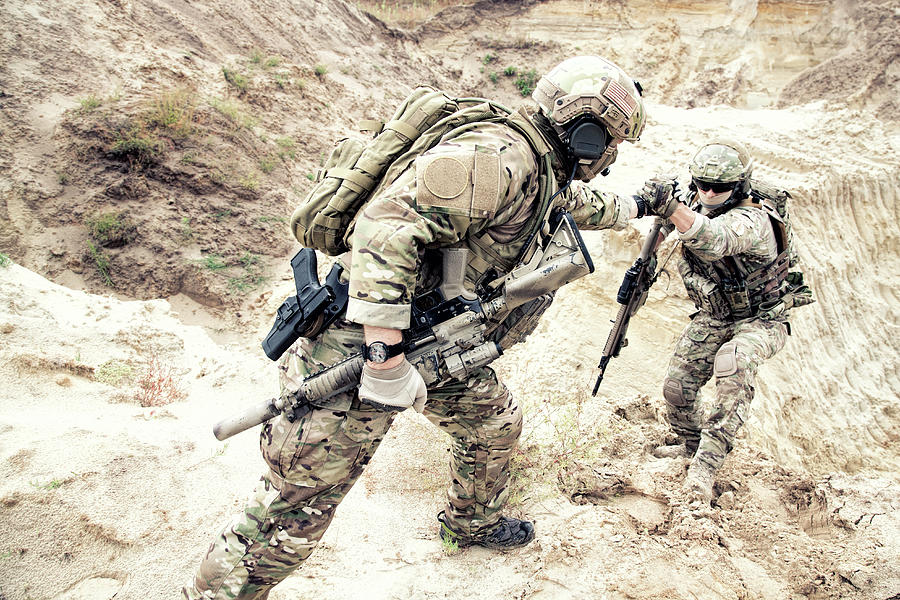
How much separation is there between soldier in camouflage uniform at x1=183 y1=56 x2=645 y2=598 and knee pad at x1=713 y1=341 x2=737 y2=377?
163 cm

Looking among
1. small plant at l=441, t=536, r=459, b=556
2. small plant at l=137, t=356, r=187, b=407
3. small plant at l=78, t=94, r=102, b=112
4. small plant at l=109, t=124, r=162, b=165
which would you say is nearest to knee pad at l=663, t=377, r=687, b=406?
small plant at l=441, t=536, r=459, b=556

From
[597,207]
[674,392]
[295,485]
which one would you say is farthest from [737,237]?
[295,485]

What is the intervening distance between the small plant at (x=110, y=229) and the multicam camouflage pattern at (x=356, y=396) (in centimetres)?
507

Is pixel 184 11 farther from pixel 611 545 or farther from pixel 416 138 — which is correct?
pixel 611 545

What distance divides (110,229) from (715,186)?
6.25m

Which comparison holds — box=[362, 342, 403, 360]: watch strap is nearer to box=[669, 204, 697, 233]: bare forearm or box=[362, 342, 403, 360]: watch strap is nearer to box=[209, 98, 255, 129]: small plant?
box=[669, 204, 697, 233]: bare forearm

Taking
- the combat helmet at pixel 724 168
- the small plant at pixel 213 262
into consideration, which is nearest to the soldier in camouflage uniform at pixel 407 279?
the combat helmet at pixel 724 168

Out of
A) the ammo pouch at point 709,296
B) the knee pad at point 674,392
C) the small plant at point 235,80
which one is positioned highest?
the ammo pouch at point 709,296

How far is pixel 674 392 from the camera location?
3.87 meters

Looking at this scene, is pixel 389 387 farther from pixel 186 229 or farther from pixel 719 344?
pixel 186 229

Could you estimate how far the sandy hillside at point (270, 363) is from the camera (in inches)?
108

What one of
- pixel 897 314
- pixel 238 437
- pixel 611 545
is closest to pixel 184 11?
pixel 238 437

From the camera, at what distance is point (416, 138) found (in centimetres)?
220

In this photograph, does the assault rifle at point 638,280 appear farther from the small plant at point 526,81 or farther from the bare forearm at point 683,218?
the small plant at point 526,81
